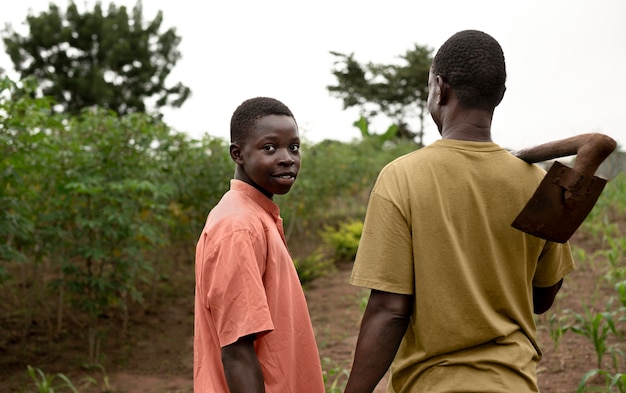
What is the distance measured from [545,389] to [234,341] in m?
3.27

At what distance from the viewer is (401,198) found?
1844 millimetres

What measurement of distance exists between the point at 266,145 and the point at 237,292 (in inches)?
18.5

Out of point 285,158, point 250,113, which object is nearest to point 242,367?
point 285,158

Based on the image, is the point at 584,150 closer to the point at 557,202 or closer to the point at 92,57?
the point at 557,202

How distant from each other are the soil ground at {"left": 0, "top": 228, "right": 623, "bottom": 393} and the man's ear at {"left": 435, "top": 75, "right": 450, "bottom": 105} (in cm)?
308

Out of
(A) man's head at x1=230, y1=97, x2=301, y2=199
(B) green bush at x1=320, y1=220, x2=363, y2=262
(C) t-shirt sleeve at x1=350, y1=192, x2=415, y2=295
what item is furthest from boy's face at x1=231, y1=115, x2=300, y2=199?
(B) green bush at x1=320, y1=220, x2=363, y2=262

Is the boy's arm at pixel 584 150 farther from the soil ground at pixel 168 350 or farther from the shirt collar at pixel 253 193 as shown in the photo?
the soil ground at pixel 168 350

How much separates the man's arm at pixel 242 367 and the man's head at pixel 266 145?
1.58 ft

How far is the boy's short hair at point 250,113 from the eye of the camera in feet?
6.99

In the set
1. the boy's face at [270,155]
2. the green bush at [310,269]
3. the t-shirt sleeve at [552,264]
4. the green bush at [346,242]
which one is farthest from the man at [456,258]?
the green bush at [346,242]

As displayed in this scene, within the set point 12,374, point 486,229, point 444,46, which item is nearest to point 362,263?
point 486,229

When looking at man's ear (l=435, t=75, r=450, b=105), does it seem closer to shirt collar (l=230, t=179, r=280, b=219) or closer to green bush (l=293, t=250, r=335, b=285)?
shirt collar (l=230, t=179, r=280, b=219)

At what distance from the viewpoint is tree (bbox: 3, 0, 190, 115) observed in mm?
21641

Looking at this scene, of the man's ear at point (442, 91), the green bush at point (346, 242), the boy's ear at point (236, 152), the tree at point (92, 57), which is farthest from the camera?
the tree at point (92, 57)
